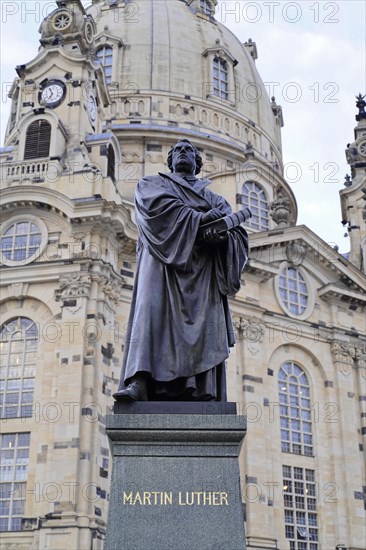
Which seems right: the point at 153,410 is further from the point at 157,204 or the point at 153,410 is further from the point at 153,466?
the point at 157,204

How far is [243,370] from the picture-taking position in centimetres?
3127

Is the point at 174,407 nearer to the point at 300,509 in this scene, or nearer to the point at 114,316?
the point at 114,316

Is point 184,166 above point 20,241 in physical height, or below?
below

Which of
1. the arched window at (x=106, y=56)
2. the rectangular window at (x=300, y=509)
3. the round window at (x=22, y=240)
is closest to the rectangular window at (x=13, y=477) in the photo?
the round window at (x=22, y=240)

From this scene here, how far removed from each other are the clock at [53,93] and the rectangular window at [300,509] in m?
17.5

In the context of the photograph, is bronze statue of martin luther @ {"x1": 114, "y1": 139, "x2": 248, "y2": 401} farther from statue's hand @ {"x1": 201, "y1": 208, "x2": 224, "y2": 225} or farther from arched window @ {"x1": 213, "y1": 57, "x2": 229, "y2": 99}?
arched window @ {"x1": 213, "y1": 57, "x2": 229, "y2": 99}

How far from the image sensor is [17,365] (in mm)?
28172

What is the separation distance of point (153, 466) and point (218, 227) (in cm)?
230

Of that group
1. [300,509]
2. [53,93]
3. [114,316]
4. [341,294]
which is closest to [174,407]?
[114,316]

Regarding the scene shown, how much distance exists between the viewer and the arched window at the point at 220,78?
44.2m

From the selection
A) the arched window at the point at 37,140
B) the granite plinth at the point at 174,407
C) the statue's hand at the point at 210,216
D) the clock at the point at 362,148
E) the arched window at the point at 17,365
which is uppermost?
the clock at the point at 362,148

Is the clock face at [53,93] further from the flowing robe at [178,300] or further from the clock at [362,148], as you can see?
the flowing robe at [178,300]

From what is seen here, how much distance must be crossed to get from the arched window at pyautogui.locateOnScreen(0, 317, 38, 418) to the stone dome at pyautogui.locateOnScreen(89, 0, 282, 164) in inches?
641

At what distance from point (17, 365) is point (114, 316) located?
3.86 metres
